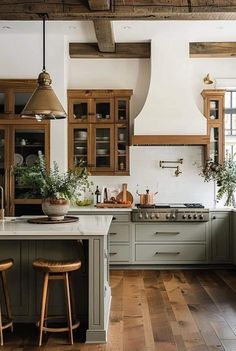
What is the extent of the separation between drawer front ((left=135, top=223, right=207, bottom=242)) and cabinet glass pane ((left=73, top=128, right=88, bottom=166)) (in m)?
1.36

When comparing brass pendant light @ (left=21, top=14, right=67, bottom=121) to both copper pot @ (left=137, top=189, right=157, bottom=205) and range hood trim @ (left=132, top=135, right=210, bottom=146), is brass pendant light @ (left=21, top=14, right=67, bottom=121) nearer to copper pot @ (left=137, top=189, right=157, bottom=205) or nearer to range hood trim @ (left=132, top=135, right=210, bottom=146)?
range hood trim @ (left=132, top=135, right=210, bottom=146)

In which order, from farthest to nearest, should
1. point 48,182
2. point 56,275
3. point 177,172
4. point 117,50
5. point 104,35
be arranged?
1. point 177,172
2. point 117,50
3. point 104,35
4. point 48,182
5. point 56,275

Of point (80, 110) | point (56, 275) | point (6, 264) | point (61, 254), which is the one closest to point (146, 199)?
point (80, 110)

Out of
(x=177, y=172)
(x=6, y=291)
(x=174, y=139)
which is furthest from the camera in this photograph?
(x=177, y=172)

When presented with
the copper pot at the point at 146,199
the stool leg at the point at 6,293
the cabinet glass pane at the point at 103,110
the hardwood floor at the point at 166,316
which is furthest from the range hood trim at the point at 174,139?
the stool leg at the point at 6,293

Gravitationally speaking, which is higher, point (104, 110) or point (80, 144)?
point (104, 110)

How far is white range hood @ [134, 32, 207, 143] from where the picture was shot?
21.2ft

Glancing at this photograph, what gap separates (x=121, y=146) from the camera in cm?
674

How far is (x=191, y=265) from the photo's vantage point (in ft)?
20.9

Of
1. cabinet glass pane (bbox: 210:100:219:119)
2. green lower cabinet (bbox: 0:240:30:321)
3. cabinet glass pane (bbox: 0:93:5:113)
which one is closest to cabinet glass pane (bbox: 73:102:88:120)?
cabinet glass pane (bbox: 0:93:5:113)

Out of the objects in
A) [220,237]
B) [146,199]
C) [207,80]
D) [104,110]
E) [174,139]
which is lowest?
[220,237]

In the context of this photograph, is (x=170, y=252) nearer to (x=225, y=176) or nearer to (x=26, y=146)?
(x=225, y=176)

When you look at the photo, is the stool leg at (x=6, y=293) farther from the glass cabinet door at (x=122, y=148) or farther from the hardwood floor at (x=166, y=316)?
the glass cabinet door at (x=122, y=148)

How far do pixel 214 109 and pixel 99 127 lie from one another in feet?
5.83
